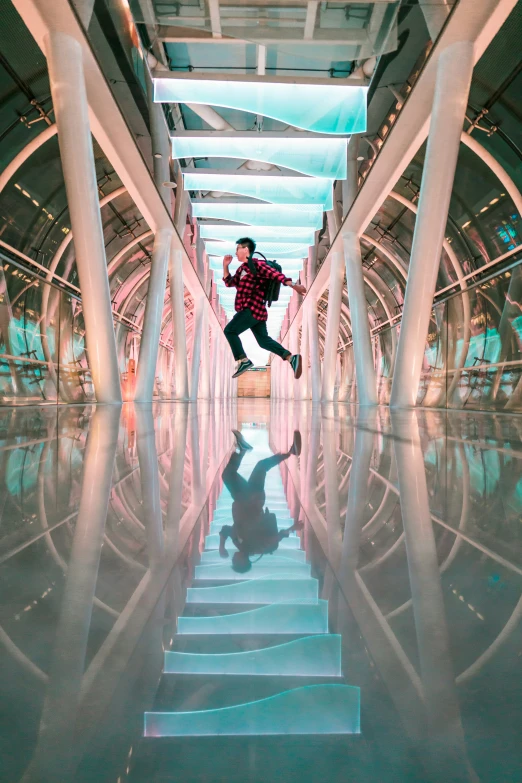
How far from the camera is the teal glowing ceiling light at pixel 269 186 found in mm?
19391

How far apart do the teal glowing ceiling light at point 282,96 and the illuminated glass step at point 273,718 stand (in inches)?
571

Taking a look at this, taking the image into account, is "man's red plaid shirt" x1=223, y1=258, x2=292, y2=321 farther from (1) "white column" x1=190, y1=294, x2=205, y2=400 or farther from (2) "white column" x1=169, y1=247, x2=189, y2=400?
(1) "white column" x1=190, y1=294, x2=205, y2=400

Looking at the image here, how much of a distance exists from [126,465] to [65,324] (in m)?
9.99

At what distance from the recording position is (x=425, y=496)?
1.75m

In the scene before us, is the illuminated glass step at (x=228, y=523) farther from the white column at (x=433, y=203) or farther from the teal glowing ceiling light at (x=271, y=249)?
the teal glowing ceiling light at (x=271, y=249)

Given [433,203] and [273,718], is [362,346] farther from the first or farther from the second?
[273,718]

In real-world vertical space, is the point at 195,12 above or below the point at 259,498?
above

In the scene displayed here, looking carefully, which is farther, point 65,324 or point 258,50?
point 258,50

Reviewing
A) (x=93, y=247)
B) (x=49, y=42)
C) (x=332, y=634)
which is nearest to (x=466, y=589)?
(x=332, y=634)

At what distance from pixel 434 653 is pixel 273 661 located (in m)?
0.18

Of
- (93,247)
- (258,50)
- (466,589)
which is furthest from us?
(258,50)

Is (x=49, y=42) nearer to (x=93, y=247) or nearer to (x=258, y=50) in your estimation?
(x=93, y=247)

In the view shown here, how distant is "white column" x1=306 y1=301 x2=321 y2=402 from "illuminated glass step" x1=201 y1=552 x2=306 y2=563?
25.2 meters

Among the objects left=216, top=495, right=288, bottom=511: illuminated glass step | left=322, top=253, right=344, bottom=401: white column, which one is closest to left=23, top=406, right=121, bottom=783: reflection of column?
left=216, top=495, right=288, bottom=511: illuminated glass step
